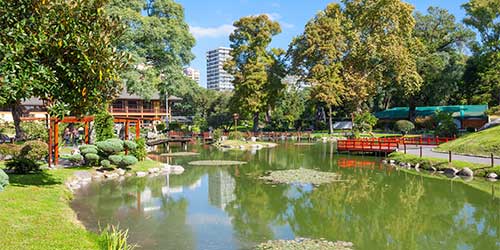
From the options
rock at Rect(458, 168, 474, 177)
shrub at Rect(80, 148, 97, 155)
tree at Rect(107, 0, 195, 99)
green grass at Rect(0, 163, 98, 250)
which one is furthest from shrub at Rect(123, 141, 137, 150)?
rock at Rect(458, 168, 474, 177)

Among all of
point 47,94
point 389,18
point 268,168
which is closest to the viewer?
point 47,94

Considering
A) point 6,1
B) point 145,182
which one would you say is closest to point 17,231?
point 6,1

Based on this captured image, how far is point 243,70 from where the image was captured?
5603cm

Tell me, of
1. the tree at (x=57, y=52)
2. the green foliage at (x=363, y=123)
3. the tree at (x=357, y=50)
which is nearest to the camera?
the tree at (x=57, y=52)

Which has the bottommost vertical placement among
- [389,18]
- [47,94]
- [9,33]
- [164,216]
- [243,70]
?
[164,216]

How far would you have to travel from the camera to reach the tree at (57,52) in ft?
35.6

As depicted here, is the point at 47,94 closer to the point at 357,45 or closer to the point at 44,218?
the point at 44,218

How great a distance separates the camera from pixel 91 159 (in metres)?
20.9

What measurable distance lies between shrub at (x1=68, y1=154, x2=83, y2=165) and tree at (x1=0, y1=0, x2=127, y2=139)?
8067 mm

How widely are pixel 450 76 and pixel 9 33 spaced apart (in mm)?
54263

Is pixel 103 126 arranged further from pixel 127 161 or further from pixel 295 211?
pixel 295 211

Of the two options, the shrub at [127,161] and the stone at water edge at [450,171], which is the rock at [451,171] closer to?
the stone at water edge at [450,171]

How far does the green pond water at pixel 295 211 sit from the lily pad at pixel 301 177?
83 centimetres

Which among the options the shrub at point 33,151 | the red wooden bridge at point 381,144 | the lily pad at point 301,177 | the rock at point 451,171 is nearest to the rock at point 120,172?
the shrub at point 33,151
